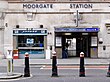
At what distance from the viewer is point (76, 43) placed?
30516mm

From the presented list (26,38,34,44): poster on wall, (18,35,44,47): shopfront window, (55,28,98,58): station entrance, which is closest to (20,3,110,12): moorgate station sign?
(55,28,98,58): station entrance

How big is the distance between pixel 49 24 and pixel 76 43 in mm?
3454

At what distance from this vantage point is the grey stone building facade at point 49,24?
28.6 meters

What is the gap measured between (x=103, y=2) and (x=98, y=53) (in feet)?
14.7

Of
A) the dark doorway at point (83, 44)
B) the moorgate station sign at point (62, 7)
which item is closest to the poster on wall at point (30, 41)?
the moorgate station sign at point (62, 7)

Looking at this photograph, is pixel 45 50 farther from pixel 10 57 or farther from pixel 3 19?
pixel 10 57

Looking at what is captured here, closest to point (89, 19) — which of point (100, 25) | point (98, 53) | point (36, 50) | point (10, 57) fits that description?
point (100, 25)

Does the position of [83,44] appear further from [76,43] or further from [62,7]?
[62,7]

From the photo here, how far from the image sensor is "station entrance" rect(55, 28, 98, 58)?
2891cm

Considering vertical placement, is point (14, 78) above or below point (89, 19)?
below

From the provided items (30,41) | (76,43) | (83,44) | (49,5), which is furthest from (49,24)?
(83,44)

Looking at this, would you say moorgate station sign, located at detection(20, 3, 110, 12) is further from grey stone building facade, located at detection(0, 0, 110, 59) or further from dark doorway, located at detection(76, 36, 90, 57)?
dark doorway, located at detection(76, 36, 90, 57)

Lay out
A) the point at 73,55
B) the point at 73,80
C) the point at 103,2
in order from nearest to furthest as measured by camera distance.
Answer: the point at 73,80
the point at 103,2
the point at 73,55

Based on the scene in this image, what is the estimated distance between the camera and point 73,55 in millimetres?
31000
